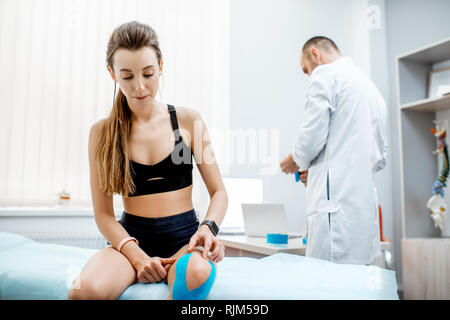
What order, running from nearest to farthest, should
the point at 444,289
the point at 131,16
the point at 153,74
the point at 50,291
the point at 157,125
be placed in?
1. the point at 50,291
2. the point at 153,74
3. the point at 157,125
4. the point at 444,289
5. the point at 131,16

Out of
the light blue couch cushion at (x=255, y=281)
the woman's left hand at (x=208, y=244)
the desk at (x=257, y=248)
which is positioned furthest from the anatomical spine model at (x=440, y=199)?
the woman's left hand at (x=208, y=244)

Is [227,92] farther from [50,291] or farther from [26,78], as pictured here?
[50,291]

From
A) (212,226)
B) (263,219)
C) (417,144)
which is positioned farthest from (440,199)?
(212,226)

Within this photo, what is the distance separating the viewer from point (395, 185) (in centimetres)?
275

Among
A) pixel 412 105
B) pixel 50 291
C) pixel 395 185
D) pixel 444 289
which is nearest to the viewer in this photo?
pixel 50 291

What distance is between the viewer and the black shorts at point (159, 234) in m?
0.93

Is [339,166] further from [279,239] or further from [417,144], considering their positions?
[417,144]

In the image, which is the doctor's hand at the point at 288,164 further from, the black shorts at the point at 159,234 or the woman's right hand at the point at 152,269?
the woman's right hand at the point at 152,269

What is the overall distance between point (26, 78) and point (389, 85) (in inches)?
101

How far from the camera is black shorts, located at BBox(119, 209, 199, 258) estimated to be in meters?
0.93

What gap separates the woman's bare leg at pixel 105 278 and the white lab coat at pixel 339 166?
755mm

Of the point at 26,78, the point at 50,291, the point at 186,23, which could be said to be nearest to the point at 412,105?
the point at 186,23

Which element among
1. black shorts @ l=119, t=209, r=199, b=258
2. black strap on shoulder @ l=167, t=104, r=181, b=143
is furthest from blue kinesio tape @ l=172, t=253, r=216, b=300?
black strap on shoulder @ l=167, t=104, r=181, b=143

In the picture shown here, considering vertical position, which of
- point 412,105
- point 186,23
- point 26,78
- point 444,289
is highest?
point 186,23
